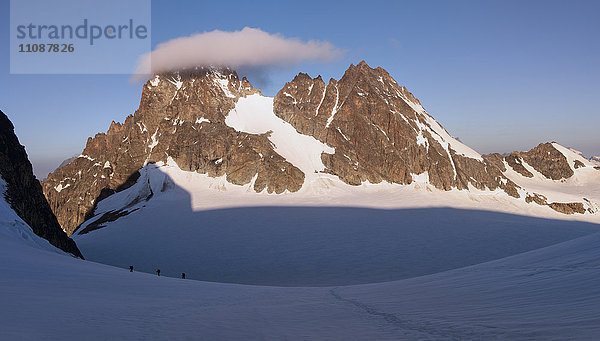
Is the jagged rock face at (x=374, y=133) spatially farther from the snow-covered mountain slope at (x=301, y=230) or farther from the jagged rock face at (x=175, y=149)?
the jagged rock face at (x=175, y=149)

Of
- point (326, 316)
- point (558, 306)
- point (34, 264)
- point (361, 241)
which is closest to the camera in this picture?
point (558, 306)

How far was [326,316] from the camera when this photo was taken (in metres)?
10.2

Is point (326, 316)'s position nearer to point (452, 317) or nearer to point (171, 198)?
point (452, 317)

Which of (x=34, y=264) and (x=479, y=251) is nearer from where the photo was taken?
(x=34, y=264)

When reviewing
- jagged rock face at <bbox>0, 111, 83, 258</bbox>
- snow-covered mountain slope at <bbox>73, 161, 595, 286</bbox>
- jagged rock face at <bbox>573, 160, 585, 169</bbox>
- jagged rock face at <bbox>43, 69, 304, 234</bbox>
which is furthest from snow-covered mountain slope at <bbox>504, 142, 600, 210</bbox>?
jagged rock face at <bbox>0, 111, 83, 258</bbox>

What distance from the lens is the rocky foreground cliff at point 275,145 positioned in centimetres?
8106

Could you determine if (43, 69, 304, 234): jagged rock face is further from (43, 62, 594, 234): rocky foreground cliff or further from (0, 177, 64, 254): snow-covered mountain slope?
(0, 177, 64, 254): snow-covered mountain slope

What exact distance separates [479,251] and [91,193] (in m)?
84.8

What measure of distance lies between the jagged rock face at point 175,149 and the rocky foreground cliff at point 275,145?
9.9 inches

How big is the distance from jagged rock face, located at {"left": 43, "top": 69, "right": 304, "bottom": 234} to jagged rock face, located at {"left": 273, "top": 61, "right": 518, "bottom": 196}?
14634 mm

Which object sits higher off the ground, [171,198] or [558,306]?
[171,198]

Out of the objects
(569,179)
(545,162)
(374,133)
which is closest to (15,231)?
(374,133)

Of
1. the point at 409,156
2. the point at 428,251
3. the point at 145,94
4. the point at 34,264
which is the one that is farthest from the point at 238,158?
the point at 34,264

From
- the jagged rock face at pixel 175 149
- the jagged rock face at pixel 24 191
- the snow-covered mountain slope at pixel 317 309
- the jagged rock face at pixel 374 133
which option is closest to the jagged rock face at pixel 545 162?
the jagged rock face at pixel 374 133
